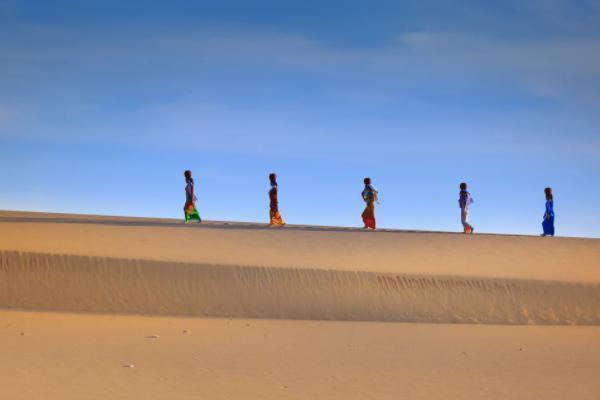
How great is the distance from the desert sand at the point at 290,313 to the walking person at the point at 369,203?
99 cm

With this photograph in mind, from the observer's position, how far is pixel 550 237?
19.9 m

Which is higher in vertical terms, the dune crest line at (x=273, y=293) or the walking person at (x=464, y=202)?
the walking person at (x=464, y=202)

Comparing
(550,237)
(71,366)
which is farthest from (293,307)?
(550,237)

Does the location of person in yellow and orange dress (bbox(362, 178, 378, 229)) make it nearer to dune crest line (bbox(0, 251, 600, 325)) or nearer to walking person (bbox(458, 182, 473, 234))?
walking person (bbox(458, 182, 473, 234))

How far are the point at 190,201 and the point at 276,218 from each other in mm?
2720

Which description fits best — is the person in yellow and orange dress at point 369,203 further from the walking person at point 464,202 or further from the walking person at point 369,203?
the walking person at point 464,202

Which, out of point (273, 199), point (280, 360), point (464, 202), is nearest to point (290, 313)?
point (280, 360)

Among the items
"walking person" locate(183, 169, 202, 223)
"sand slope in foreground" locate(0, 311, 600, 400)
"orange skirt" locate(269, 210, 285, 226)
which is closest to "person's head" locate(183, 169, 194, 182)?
"walking person" locate(183, 169, 202, 223)

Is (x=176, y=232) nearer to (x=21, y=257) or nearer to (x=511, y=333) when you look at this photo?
(x=21, y=257)

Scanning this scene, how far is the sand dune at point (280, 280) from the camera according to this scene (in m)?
13.1

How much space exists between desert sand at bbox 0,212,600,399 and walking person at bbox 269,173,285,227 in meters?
1.04

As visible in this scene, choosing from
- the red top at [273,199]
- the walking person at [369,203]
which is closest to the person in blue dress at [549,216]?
the walking person at [369,203]

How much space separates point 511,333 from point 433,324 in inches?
62.6

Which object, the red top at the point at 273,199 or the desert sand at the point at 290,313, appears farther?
the red top at the point at 273,199
